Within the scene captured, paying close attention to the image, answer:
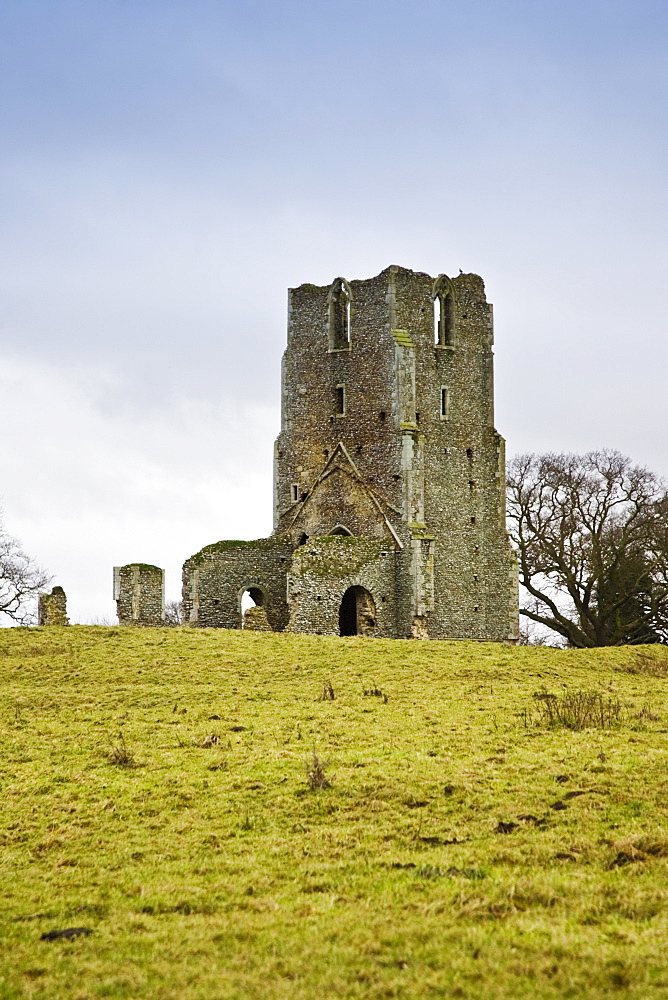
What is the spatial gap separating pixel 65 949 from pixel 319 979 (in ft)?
7.87

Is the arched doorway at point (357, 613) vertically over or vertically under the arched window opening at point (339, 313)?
under

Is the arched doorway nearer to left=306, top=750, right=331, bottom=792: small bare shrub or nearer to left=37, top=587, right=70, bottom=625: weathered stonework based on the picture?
left=37, top=587, right=70, bottom=625: weathered stonework

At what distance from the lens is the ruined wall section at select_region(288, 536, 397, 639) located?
119 feet

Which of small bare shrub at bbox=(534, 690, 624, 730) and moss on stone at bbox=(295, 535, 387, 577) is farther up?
moss on stone at bbox=(295, 535, 387, 577)

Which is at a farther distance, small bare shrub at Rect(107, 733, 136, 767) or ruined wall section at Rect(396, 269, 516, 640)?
ruined wall section at Rect(396, 269, 516, 640)

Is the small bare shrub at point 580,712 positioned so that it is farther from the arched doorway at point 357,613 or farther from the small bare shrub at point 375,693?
the arched doorway at point 357,613

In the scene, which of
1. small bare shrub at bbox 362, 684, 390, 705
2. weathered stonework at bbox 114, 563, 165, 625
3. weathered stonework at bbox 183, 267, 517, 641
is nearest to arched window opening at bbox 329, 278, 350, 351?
weathered stonework at bbox 183, 267, 517, 641

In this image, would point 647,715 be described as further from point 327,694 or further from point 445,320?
point 445,320

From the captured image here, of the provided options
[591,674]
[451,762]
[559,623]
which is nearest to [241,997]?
[451,762]

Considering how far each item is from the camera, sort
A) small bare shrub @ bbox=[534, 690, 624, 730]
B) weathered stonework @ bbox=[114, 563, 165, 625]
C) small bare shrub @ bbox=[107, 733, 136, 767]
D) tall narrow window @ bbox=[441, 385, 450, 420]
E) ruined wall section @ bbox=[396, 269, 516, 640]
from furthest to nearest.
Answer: tall narrow window @ bbox=[441, 385, 450, 420] → ruined wall section @ bbox=[396, 269, 516, 640] → weathered stonework @ bbox=[114, 563, 165, 625] → small bare shrub @ bbox=[534, 690, 624, 730] → small bare shrub @ bbox=[107, 733, 136, 767]

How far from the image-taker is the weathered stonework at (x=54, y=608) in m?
33.3

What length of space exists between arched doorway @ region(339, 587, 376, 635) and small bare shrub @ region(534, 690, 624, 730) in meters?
17.0

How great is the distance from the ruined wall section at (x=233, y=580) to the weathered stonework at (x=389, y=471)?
0.15ft

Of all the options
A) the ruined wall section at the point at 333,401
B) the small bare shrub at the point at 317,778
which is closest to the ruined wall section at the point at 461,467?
the ruined wall section at the point at 333,401
